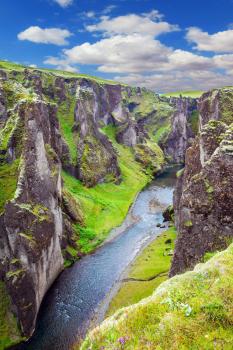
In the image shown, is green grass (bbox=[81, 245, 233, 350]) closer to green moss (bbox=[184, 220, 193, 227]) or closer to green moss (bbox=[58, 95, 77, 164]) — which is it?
green moss (bbox=[184, 220, 193, 227])

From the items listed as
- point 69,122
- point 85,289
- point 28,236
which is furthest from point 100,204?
point 28,236

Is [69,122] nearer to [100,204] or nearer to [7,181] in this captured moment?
[100,204]

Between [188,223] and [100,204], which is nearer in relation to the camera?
[188,223]

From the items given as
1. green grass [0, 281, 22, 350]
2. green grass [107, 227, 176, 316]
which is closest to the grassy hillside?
green grass [107, 227, 176, 316]

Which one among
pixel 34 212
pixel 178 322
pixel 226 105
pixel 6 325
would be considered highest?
pixel 226 105

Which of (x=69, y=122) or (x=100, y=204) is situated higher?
(x=69, y=122)

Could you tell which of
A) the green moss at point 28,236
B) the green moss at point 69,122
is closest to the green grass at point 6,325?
the green moss at point 28,236

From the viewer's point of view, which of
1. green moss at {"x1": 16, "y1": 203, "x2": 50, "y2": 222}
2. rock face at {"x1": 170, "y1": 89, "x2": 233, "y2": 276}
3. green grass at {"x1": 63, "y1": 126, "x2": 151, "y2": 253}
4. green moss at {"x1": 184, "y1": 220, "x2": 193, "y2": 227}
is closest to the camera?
rock face at {"x1": 170, "y1": 89, "x2": 233, "y2": 276}
